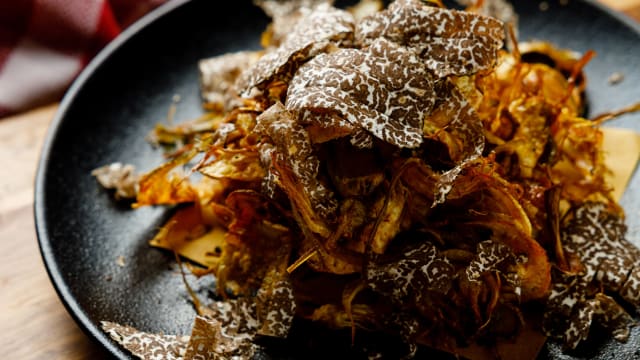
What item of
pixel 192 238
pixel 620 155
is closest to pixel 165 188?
pixel 192 238

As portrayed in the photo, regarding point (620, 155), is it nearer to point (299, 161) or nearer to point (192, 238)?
point (299, 161)

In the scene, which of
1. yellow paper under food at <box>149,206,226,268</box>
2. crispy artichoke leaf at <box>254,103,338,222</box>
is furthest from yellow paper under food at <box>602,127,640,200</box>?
yellow paper under food at <box>149,206,226,268</box>

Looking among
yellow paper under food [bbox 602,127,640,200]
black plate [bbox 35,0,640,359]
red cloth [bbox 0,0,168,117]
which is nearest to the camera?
black plate [bbox 35,0,640,359]

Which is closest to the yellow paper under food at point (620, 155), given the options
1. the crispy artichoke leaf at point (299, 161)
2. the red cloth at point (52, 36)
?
the crispy artichoke leaf at point (299, 161)

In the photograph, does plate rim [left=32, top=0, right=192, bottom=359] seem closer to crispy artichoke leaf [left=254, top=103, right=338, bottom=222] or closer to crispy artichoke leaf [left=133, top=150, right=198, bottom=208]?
crispy artichoke leaf [left=133, top=150, right=198, bottom=208]

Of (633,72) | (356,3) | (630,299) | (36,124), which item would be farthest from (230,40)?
(630,299)
